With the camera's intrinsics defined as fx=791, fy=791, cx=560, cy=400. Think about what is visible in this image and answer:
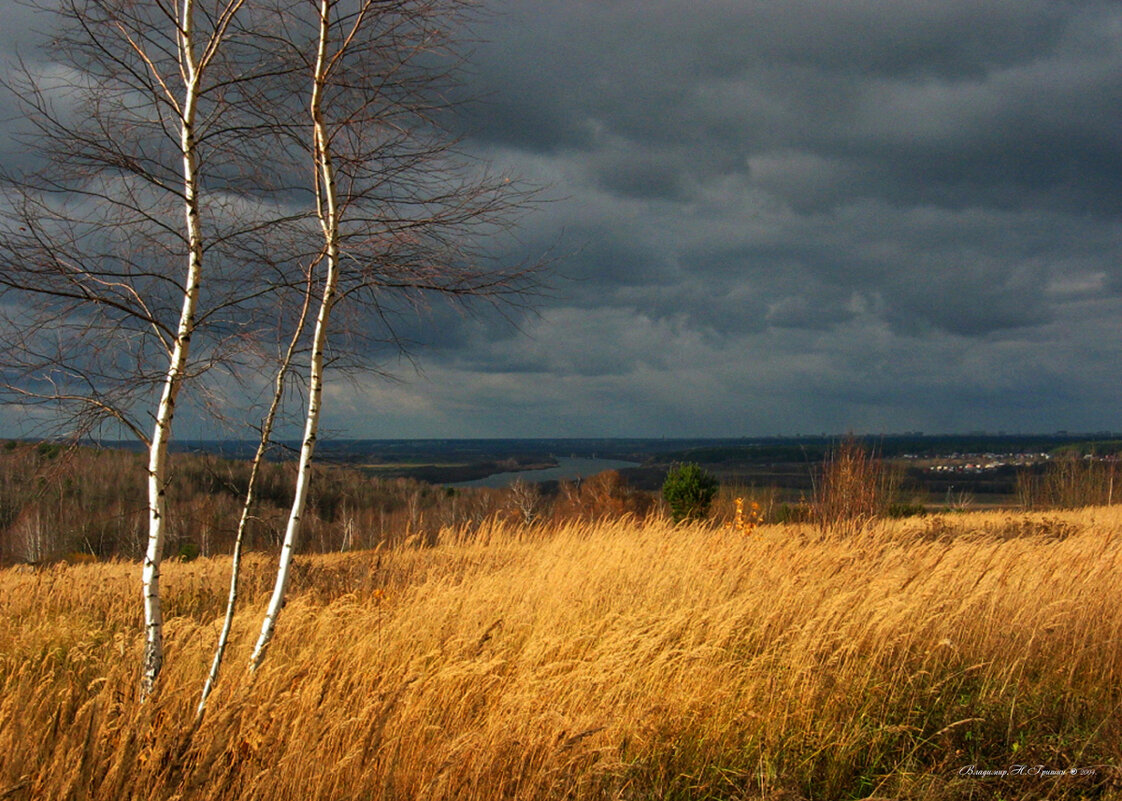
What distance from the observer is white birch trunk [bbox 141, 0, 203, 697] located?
4004mm

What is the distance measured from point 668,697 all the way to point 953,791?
4.90 ft

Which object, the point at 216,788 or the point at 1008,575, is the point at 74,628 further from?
the point at 1008,575

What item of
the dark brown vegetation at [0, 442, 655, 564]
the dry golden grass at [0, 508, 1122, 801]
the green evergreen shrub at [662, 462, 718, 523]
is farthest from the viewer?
the green evergreen shrub at [662, 462, 718, 523]

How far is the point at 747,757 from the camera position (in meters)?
4.25

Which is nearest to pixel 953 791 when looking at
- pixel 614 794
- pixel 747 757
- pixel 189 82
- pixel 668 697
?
pixel 747 757

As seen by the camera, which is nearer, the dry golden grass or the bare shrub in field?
the dry golden grass

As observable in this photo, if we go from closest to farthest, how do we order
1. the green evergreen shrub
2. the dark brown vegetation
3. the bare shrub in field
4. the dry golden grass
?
the dry golden grass, the dark brown vegetation, the bare shrub in field, the green evergreen shrub

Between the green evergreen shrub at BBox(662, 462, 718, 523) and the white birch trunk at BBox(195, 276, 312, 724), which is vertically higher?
the white birch trunk at BBox(195, 276, 312, 724)

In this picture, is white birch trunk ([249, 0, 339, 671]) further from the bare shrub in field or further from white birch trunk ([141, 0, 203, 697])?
the bare shrub in field

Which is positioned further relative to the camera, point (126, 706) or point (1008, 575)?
point (1008, 575)

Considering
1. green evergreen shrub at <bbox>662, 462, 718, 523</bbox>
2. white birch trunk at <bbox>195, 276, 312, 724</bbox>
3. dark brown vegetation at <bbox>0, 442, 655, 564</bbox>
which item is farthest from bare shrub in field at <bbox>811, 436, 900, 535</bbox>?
white birch trunk at <bbox>195, 276, 312, 724</bbox>

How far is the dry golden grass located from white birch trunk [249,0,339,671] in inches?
15.9

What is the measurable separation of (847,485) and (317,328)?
11342mm

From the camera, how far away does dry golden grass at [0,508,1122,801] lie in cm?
350
